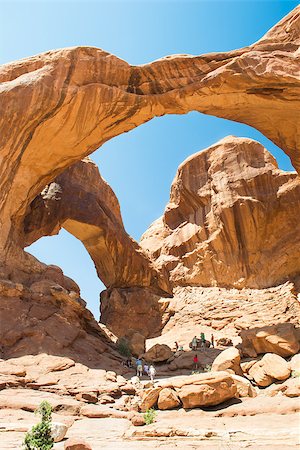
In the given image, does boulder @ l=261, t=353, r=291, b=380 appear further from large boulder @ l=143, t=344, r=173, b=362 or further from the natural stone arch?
the natural stone arch

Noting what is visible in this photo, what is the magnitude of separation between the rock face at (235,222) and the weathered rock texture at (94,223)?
2.90 m

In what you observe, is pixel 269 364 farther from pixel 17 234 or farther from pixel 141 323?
pixel 141 323

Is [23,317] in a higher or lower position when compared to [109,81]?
lower

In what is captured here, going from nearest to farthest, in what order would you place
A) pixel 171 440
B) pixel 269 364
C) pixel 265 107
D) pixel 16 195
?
pixel 171 440 < pixel 269 364 < pixel 16 195 < pixel 265 107

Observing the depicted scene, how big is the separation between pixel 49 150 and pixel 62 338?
9131 millimetres

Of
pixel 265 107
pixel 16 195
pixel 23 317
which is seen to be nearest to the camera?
pixel 23 317

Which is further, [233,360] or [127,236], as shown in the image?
[127,236]

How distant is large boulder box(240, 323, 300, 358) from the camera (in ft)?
43.7

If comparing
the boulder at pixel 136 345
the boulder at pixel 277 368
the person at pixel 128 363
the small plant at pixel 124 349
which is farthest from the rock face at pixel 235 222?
the boulder at pixel 277 368

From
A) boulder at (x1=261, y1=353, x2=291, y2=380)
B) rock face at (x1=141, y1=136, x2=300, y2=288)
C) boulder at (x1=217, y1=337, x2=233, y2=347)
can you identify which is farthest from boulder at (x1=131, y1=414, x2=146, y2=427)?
rock face at (x1=141, y1=136, x2=300, y2=288)

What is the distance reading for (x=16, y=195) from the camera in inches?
690

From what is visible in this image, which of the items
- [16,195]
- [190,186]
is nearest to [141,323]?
[190,186]

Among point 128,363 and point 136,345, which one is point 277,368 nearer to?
point 128,363

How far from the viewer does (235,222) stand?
89.6 feet
